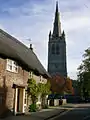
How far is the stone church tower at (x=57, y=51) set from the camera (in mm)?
132300

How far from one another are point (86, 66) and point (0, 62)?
1820 centimetres

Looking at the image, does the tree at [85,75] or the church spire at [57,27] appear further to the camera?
the church spire at [57,27]

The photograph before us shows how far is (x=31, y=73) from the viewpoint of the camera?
34750mm

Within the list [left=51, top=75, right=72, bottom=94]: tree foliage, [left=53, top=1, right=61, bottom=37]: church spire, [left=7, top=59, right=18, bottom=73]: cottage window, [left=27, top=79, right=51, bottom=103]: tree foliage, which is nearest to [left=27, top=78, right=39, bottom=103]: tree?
[left=27, top=79, right=51, bottom=103]: tree foliage

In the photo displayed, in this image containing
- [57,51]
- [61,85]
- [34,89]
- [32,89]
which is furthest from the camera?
[57,51]

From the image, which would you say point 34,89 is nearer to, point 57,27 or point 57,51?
point 57,51

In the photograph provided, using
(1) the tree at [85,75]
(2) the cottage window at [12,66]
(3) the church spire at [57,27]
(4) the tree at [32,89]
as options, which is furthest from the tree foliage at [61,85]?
(3) the church spire at [57,27]

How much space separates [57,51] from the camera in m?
137

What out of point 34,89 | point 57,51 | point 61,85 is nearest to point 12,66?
point 34,89

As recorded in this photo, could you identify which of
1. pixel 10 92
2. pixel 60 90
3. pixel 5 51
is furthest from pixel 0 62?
pixel 60 90

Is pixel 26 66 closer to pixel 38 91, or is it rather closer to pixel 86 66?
pixel 38 91

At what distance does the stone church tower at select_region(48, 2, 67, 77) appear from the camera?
132m

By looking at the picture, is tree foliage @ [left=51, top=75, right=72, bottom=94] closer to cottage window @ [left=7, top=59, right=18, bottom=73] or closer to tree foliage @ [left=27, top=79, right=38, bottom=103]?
tree foliage @ [left=27, top=79, right=38, bottom=103]

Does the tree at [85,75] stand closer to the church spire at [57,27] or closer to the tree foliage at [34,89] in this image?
the tree foliage at [34,89]
